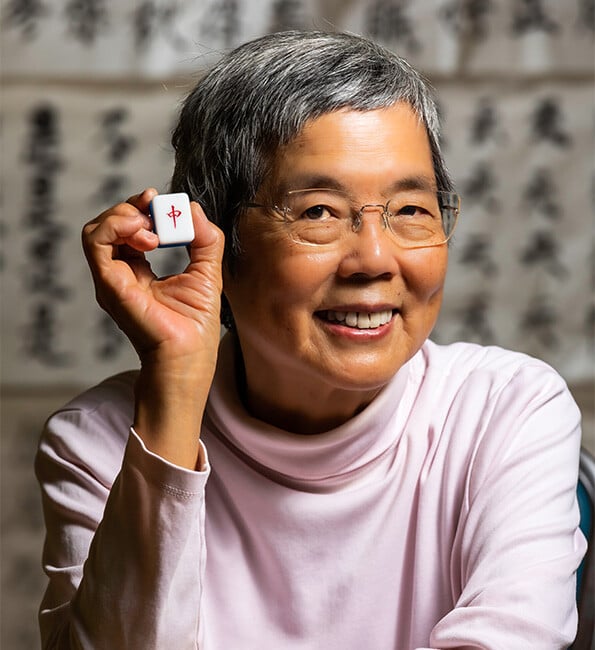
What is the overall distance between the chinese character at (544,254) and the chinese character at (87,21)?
1282 mm

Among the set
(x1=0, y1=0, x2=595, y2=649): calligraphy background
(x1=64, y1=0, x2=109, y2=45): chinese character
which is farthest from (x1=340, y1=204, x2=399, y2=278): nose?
(x1=64, y1=0, x2=109, y2=45): chinese character

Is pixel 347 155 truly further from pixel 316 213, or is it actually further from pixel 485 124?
pixel 485 124

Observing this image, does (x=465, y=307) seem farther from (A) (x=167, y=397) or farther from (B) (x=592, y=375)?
A: (A) (x=167, y=397)

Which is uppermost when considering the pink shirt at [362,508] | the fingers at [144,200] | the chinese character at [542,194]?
the fingers at [144,200]

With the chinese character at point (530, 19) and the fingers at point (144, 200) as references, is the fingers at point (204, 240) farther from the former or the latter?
the chinese character at point (530, 19)

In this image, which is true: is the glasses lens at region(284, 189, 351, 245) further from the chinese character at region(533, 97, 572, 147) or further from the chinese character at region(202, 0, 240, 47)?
the chinese character at region(533, 97, 572, 147)

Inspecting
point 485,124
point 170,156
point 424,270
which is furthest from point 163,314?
point 485,124

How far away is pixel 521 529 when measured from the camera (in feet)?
4.23

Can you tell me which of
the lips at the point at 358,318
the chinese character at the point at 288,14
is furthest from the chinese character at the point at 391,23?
the lips at the point at 358,318

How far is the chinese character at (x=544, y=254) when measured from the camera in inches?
114

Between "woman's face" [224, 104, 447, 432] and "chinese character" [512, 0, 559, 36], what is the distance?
159cm

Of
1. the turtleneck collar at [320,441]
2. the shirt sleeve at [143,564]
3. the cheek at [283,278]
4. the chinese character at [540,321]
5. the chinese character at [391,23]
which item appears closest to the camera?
the shirt sleeve at [143,564]

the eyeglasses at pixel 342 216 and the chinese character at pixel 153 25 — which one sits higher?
the chinese character at pixel 153 25

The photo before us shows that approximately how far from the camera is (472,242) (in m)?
2.90
